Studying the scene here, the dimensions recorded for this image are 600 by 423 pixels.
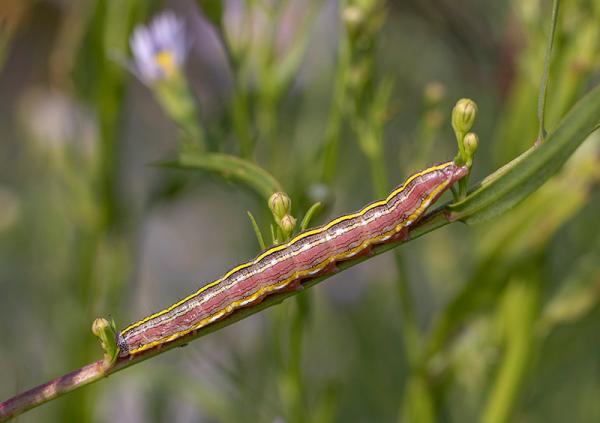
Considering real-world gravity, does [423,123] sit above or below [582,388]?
above

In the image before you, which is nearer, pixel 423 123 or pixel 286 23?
pixel 423 123

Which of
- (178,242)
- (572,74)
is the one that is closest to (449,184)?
(572,74)

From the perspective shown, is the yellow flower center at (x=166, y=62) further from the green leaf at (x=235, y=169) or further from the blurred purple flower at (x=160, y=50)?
the green leaf at (x=235, y=169)

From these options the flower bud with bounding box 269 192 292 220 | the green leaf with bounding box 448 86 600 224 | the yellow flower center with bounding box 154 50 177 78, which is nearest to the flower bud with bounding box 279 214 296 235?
the flower bud with bounding box 269 192 292 220

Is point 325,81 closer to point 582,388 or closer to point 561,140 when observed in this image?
point 582,388

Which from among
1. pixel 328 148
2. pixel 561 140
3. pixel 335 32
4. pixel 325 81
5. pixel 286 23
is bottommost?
pixel 561 140

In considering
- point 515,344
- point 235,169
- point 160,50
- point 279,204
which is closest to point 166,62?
point 160,50

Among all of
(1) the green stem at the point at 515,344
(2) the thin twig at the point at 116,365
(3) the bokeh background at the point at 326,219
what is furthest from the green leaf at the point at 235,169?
(1) the green stem at the point at 515,344
